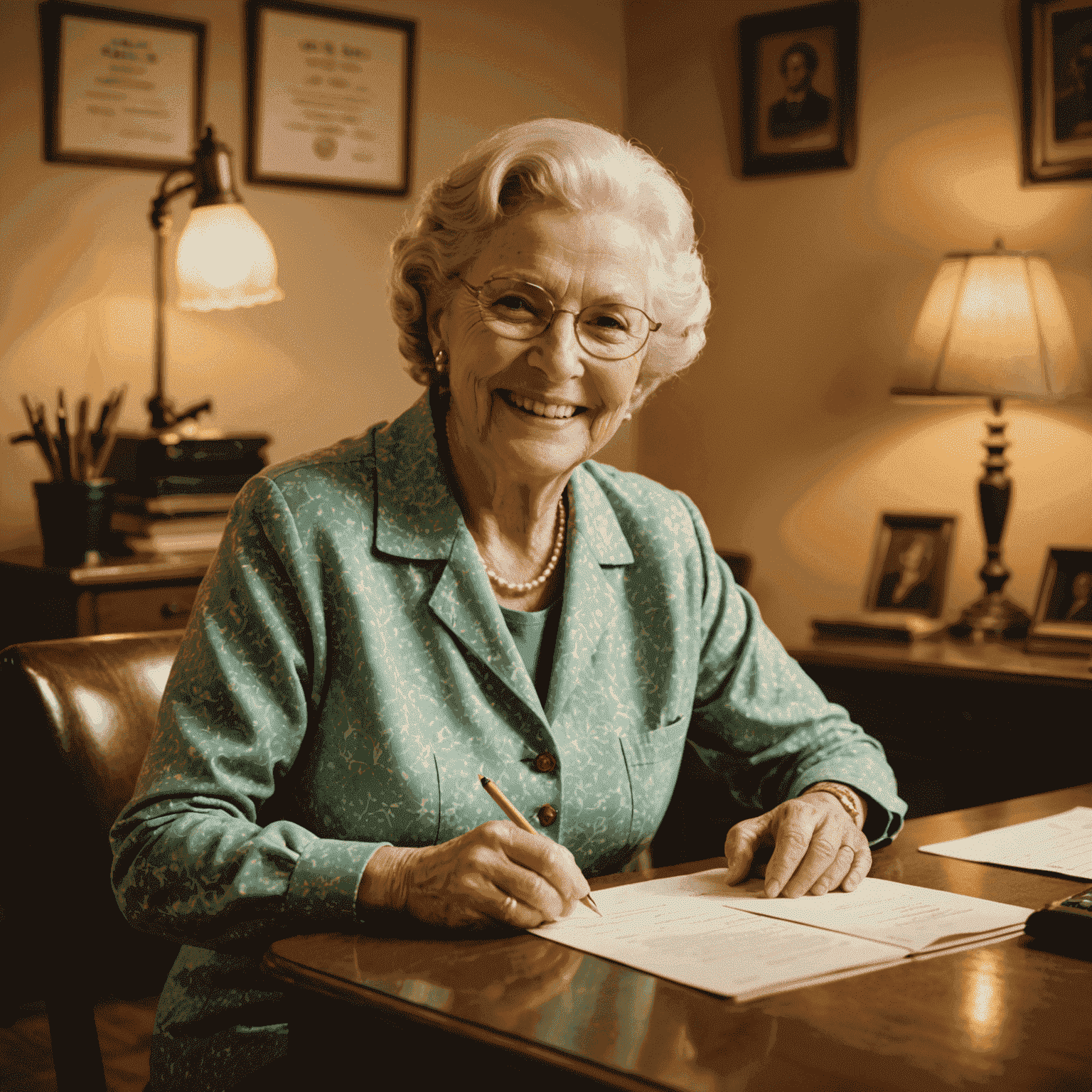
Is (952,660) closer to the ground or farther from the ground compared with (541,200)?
closer to the ground

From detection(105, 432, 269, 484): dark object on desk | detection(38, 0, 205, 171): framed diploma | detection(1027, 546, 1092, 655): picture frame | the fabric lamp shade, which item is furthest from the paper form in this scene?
detection(38, 0, 205, 171): framed diploma

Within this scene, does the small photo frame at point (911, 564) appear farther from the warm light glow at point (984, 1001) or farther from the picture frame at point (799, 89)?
the warm light glow at point (984, 1001)

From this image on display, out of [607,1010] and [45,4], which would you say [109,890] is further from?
[45,4]

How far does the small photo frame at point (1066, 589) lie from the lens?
8.71 feet

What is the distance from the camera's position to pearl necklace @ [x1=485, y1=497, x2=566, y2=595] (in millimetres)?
1386

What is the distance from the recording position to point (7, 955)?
2549mm

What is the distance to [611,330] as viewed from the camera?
1.36 meters

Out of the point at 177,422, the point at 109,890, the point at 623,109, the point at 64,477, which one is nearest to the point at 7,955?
the point at 64,477

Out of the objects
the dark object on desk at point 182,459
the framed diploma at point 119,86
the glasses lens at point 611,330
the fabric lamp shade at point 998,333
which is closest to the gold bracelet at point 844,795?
the glasses lens at point 611,330

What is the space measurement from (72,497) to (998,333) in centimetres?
187

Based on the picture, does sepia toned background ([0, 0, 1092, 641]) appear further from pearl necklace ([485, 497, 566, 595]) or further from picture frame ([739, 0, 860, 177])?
pearl necklace ([485, 497, 566, 595])

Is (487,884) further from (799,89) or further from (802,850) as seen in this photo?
(799,89)

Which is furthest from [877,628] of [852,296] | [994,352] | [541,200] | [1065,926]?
[1065,926]

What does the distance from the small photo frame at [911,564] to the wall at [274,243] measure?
1.01m
